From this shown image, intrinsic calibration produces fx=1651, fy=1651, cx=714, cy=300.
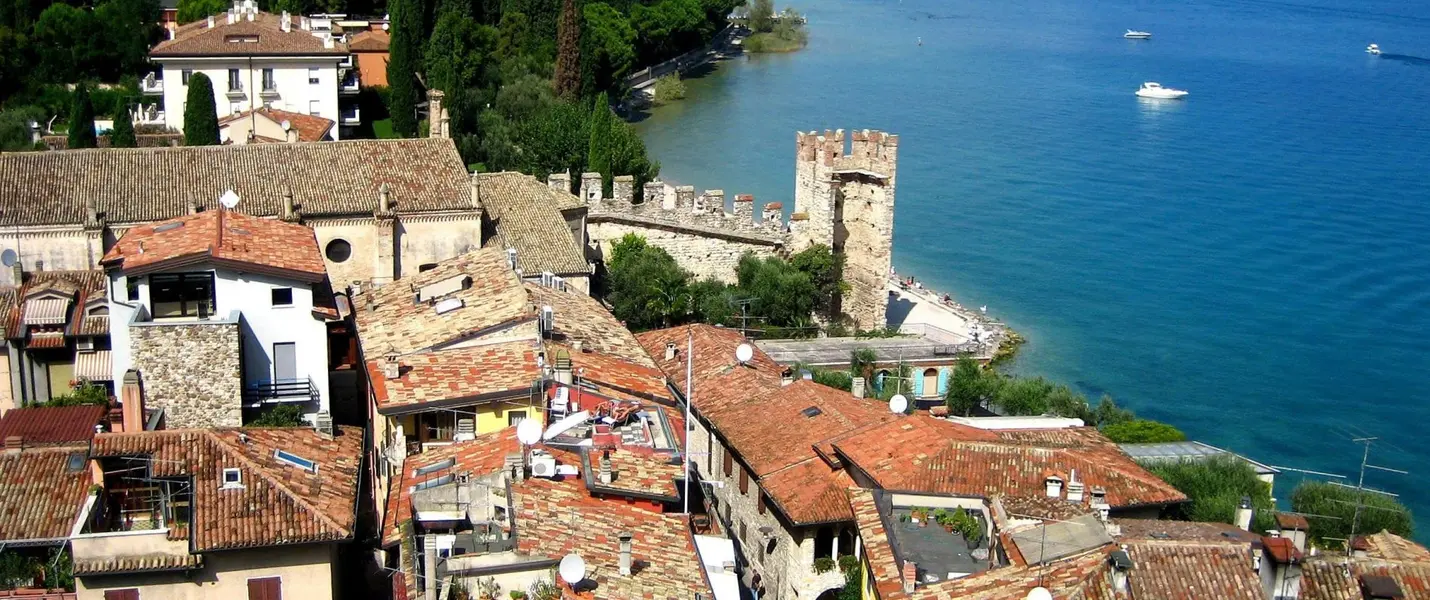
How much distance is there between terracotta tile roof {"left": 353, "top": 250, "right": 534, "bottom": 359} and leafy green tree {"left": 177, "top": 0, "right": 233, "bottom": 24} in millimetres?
27538

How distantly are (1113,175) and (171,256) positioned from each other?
4569 cm

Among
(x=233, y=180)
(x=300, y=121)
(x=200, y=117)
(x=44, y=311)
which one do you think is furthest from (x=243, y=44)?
(x=44, y=311)

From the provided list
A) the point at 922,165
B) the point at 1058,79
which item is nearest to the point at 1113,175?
the point at 922,165

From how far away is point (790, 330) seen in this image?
31250 mm

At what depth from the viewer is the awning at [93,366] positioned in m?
20.8

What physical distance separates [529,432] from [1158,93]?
6695 centimetres

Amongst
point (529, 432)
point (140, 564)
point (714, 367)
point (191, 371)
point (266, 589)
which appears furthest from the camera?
point (714, 367)

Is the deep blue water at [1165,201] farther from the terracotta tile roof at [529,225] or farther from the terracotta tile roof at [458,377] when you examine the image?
the terracotta tile roof at [458,377]

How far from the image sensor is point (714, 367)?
74.2 feet

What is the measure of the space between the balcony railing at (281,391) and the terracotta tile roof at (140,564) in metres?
4.75

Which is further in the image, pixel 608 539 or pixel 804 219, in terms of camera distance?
pixel 804 219

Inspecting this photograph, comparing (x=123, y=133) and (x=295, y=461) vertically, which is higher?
(x=123, y=133)

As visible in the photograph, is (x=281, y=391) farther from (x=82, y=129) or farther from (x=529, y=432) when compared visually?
(x=82, y=129)

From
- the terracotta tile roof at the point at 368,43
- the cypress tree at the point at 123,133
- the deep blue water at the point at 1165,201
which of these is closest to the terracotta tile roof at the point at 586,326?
the cypress tree at the point at 123,133
